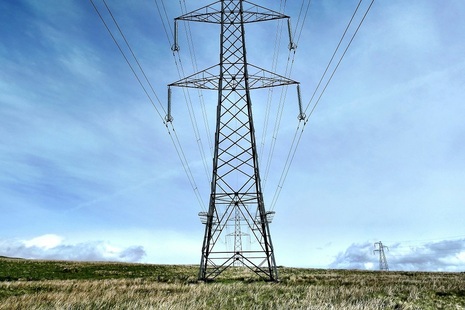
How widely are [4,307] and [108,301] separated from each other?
3.25 meters

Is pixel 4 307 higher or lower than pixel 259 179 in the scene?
lower

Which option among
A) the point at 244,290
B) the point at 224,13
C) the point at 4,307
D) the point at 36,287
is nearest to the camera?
the point at 4,307

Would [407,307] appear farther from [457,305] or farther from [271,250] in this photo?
[271,250]

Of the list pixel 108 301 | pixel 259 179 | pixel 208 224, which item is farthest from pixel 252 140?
pixel 108 301

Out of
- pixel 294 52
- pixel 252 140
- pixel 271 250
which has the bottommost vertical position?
pixel 271 250

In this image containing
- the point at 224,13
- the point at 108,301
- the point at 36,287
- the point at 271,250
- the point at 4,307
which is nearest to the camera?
the point at 4,307

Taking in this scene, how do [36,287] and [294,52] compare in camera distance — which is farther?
[294,52]

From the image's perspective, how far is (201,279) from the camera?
24656 mm

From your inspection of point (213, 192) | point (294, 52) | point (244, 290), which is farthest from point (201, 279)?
point (294, 52)

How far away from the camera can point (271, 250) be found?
23.8 meters

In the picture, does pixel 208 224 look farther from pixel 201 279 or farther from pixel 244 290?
pixel 244 290

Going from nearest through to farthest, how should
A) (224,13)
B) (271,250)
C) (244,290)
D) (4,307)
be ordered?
(4,307), (244,290), (271,250), (224,13)

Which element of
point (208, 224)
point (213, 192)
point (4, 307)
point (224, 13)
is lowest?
point (4, 307)

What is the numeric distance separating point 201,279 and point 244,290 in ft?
25.2
